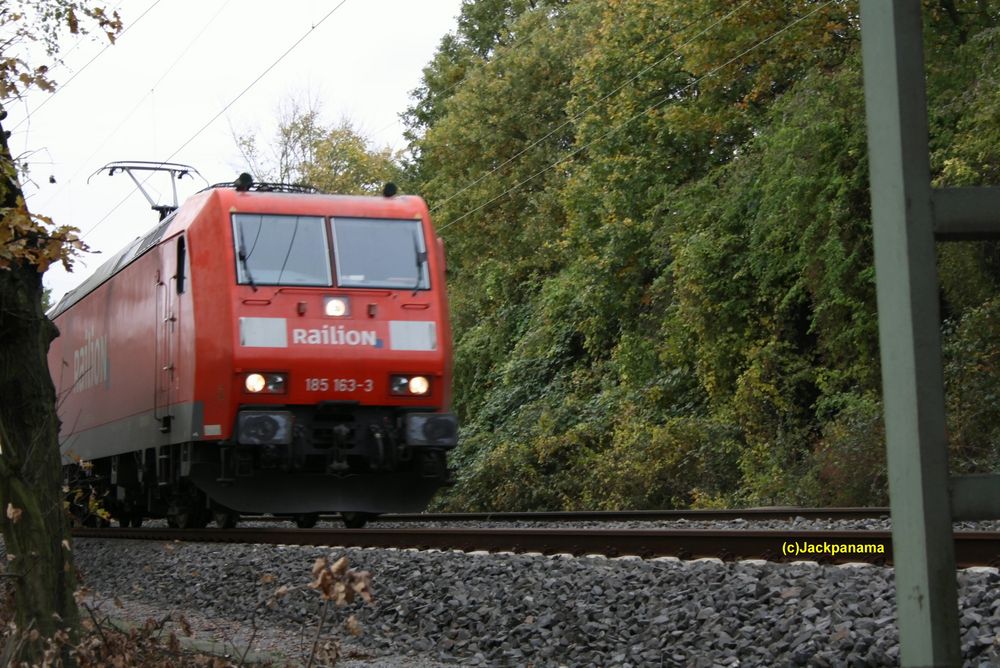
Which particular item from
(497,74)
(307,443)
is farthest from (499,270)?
(307,443)

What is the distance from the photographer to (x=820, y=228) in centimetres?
1736

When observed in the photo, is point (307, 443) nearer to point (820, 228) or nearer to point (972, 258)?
point (972, 258)

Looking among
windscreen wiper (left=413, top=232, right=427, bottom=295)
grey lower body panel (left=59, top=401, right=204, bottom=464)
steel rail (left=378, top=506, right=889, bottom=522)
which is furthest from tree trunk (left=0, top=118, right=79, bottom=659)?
steel rail (left=378, top=506, right=889, bottom=522)

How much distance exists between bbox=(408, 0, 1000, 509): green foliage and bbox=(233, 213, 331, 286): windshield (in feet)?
20.1

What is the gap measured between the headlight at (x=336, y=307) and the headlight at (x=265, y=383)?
80 centimetres

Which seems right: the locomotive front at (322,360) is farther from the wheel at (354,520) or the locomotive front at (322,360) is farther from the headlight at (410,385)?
the wheel at (354,520)

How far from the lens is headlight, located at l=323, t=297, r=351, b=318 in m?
12.3

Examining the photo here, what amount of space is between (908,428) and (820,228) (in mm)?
16791

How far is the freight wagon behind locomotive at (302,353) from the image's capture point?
12.0m

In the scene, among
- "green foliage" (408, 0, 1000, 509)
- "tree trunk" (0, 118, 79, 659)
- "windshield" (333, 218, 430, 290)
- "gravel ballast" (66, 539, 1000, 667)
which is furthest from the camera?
"green foliage" (408, 0, 1000, 509)

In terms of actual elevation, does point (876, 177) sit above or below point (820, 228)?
below

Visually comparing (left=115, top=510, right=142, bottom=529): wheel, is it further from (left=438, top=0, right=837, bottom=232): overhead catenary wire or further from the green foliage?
(left=438, top=0, right=837, bottom=232): overhead catenary wire

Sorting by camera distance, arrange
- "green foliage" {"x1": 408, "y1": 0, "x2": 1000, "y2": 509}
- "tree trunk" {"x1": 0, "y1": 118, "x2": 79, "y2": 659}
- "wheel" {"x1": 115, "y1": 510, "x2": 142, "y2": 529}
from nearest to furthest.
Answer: "tree trunk" {"x1": 0, "y1": 118, "x2": 79, "y2": 659} → "green foliage" {"x1": 408, "y1": 0, "x2": 1000, "y2": 509} → "wheel" {"x1": 115, "y1": 510, "x2": 142, "y2": 529}

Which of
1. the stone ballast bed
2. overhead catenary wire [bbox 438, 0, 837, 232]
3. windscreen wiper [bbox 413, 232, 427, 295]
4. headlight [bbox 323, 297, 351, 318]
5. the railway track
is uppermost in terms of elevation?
overhead catenary wire [bbox 438, 0, 837, 232]
